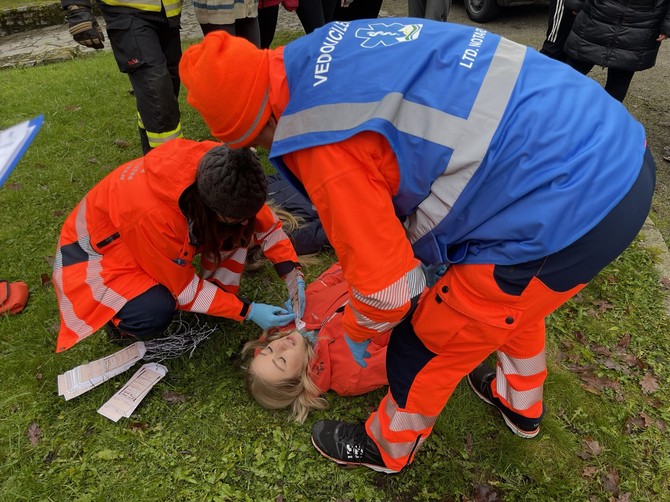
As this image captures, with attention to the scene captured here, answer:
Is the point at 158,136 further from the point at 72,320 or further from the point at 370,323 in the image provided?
the point at 370,323

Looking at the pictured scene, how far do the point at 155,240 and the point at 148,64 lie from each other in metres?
1.63

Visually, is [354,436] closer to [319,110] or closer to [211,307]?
[211,307]

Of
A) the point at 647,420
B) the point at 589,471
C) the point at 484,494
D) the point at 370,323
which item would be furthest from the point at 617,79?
the point at 370,323

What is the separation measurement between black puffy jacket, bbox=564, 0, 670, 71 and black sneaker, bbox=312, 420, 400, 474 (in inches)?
139

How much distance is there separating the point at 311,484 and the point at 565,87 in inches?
79.6

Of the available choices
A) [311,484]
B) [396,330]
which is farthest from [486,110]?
[311,484]

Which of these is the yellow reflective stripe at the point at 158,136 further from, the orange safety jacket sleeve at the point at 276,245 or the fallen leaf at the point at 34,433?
the fallen leaf at the point at 34,433

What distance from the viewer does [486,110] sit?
1297mm

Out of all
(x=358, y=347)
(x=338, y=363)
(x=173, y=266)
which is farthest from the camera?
(x=338, y=363)

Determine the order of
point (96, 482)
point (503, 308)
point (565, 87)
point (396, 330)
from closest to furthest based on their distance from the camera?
point (565, 87) < point (503, 308) < point (396, 330) < point (96, 482)

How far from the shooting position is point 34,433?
2479mm

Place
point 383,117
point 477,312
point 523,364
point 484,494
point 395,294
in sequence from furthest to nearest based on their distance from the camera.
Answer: point 484,494, point 523,364, point 477,312, point 395,294, point 383,117

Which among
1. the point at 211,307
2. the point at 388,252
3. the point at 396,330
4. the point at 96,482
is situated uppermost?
the point at 388,252

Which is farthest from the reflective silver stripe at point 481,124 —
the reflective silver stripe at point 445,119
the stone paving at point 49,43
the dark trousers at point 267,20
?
the stone paving at point 49,43
